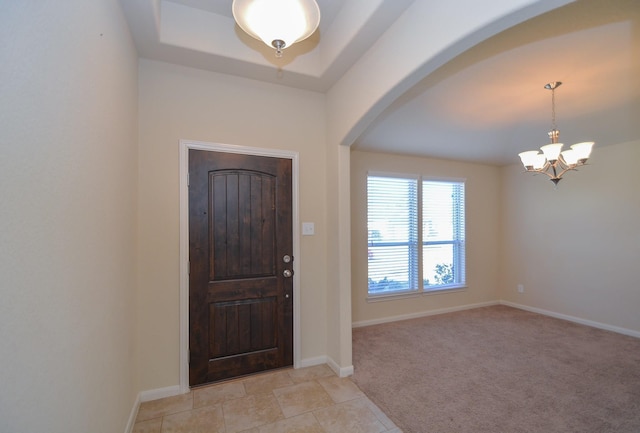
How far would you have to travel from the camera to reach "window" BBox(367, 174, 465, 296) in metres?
4.48

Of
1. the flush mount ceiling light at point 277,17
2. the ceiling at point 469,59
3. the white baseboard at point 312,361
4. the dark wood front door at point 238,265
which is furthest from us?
the white baseboard at point 312,361

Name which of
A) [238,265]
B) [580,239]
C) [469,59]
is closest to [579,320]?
[580,239]

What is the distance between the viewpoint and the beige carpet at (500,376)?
2148 millimetres

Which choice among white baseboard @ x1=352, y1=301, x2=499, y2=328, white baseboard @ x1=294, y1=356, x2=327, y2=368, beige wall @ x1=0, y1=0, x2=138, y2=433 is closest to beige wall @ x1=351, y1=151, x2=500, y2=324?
white baseboard @ x1=352, y1=301, x2=499, y2=328

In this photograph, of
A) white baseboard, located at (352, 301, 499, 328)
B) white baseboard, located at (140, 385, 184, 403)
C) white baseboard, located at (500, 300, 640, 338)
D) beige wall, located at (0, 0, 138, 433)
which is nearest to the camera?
beige wall, located at (0, 0, 138, 433)

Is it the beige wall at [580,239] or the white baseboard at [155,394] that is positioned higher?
the beige wall at [580,239]

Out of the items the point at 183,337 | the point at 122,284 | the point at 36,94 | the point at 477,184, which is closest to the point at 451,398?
the point at 183,337

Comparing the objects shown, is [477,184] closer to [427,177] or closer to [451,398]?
[427,177]

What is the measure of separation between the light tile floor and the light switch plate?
1348 millimetres

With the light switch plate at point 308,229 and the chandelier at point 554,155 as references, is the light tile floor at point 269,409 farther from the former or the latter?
the chandelier at point 554,155

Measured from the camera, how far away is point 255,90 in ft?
8.91

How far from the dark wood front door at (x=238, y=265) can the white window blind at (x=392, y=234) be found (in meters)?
1.99

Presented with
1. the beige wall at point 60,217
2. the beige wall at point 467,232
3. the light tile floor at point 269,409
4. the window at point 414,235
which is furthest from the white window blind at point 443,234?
the beige wall at point 60,217

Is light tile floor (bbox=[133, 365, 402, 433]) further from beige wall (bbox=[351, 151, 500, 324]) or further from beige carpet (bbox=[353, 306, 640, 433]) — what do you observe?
beige wall (bbox=[351, 151, 500, 324])
